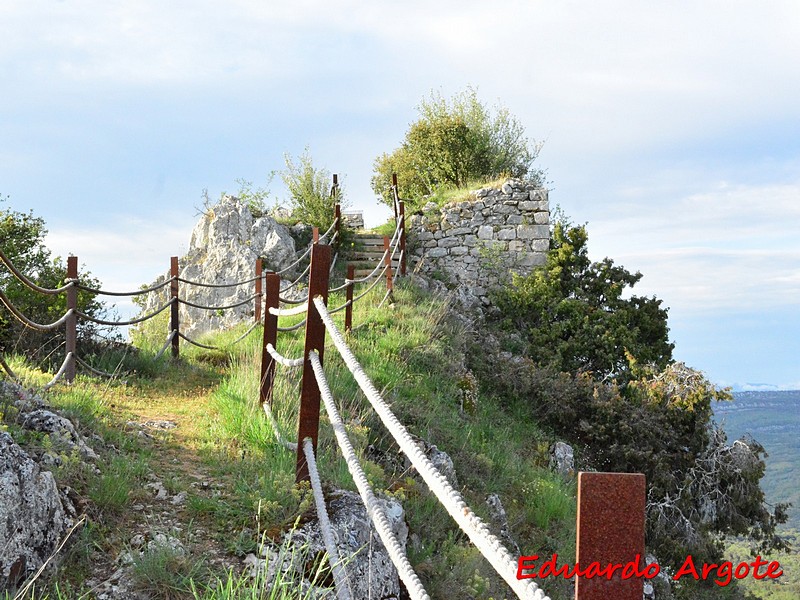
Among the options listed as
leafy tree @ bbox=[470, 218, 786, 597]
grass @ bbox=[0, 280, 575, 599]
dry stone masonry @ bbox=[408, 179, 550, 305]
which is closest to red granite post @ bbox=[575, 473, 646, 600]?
grass @ bbox=[0, 280, 575, 599]

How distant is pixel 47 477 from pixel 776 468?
309 feet

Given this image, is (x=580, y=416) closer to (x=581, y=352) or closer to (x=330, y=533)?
(x=581, y=352)

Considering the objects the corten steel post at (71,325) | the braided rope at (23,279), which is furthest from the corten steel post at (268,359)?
the corten steel post at (71,325)

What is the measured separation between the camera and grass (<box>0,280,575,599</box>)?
3541 mm

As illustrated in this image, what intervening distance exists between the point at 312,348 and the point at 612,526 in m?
2.73

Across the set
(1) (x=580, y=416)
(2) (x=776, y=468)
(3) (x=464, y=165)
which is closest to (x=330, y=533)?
(1) (x=580, y=416)

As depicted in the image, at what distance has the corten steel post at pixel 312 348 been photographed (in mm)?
3836

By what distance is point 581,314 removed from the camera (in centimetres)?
1329

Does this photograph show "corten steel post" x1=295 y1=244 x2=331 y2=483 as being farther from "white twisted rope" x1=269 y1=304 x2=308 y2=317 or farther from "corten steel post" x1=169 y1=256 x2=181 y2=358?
"corten steel post" x1=169 y1=256 x2=181 y2=358

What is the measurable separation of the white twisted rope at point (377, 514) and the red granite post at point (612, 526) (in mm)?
770

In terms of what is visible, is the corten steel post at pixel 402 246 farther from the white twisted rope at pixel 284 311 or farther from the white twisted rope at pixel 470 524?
the white twisted rope at pixel 470 524

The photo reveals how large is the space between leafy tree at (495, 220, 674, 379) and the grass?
3.09 m

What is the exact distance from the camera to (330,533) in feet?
11.2

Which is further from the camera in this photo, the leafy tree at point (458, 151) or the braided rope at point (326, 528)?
the leafy tree at point (458, 151)
